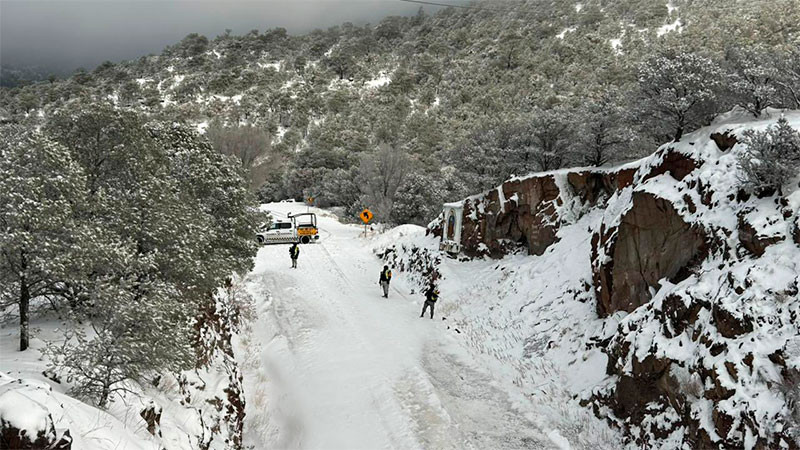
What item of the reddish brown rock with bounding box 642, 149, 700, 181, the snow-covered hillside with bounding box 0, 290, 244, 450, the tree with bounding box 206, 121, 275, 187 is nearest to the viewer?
the snow-covered hillside with bounding box 0, 290, 244, 450

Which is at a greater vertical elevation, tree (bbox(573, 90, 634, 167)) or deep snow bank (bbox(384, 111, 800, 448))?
tree (bbox(573, 90, 634, 167))

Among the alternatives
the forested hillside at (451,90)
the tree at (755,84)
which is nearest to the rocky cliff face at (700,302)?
the tree at (755,84)

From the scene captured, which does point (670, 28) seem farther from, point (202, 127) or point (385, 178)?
point (202, 127)

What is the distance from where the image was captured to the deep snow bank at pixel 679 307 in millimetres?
5934

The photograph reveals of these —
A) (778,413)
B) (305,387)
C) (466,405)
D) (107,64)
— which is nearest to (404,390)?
(466,405)

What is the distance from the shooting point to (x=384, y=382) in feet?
35.9

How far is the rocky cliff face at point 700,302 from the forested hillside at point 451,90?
3.03m

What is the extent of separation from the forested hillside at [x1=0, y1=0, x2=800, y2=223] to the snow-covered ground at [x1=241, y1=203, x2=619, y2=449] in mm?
7678

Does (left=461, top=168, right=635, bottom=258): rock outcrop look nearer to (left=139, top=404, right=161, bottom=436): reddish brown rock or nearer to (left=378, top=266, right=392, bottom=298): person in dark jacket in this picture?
(left=378, top=266, right=392, bottom=298): person in dark jacket

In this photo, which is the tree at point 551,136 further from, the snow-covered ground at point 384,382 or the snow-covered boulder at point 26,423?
the snow-covered boulder at point 26,423

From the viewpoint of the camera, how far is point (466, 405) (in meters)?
9.88

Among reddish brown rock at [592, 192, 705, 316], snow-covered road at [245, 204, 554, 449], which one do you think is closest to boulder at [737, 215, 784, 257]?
reddish brown rock at [592, 192, 705, 316]

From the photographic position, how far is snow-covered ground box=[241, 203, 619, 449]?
874 cm

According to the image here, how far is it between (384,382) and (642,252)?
281 inches
